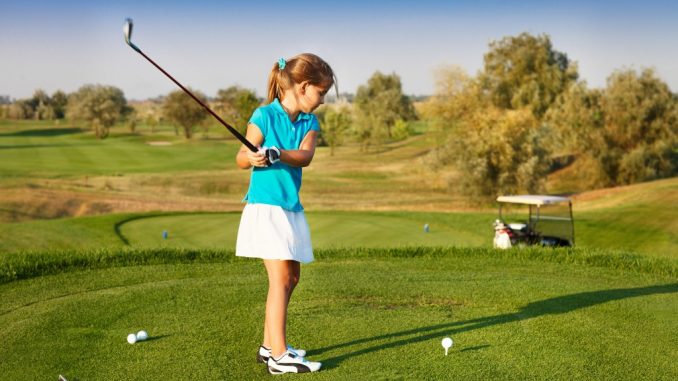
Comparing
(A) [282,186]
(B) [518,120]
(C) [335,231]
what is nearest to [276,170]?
(A) [282,186]

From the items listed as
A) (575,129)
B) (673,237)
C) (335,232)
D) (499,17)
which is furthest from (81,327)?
(499,17)

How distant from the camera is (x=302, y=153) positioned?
504cm

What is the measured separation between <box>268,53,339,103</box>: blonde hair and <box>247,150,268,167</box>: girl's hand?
66 cm

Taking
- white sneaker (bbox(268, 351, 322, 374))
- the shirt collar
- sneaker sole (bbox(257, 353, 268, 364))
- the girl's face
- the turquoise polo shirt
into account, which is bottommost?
sneaker sole (bbox(257, 353, 268, 364))

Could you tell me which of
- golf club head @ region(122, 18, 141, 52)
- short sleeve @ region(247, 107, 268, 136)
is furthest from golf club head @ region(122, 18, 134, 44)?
short sleeve @ region(247, 107, 268, 136)

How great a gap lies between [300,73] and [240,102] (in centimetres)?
4508

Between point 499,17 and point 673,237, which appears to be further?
point 499,17

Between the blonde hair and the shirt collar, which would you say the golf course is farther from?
the blonde hair

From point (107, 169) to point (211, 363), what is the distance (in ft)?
167

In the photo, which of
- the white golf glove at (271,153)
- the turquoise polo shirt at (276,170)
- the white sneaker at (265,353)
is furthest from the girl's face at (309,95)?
the white sneaker at (265,353)

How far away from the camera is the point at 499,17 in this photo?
62812 millimetres

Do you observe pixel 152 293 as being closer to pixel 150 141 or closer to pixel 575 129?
pixel 575 129

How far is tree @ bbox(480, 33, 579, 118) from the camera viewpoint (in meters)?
60.4

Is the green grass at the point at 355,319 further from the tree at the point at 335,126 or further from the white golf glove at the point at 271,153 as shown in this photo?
the tree at the point at 335,126
